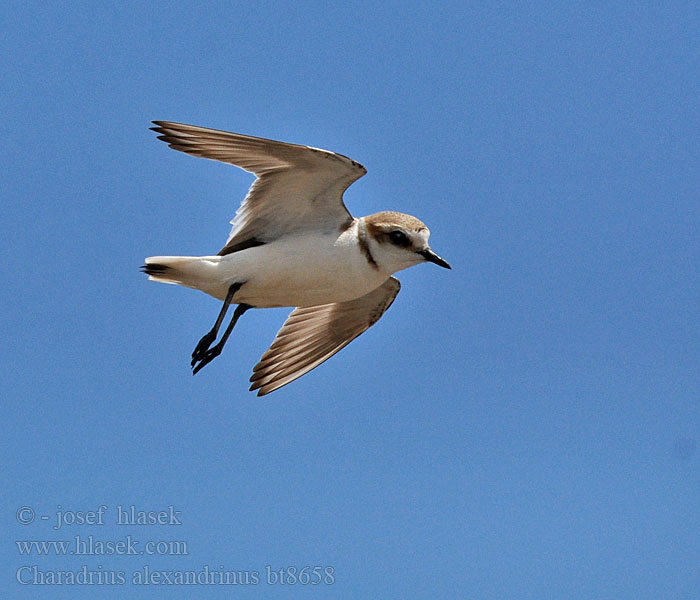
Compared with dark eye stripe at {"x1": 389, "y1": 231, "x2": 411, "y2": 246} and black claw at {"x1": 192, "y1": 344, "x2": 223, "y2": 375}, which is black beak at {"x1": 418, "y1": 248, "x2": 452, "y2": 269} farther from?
black claw at {"x1": 192, "y1": 344, "x2": 223, "y2": 375}

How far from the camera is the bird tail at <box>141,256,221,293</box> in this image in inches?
431

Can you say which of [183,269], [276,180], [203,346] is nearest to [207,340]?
[203,346]

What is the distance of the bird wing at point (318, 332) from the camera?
12.9 m

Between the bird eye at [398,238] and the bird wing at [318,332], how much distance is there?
1.96 metres

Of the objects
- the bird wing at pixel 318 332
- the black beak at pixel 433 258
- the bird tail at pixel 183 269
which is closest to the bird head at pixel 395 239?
the black beak at pixel 433 258

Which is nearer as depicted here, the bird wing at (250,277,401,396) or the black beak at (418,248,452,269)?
the black beak at (418,248,452,269)

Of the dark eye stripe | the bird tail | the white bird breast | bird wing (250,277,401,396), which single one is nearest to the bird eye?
the dark eye stripe

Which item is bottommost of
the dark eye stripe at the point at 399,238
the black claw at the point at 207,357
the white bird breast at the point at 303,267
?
the black claw at the point at 207,357

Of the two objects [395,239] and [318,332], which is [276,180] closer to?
[395,239]

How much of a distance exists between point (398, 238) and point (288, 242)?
3.70 ft

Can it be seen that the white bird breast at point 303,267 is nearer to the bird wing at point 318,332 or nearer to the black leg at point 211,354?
the black leg at point 211,354

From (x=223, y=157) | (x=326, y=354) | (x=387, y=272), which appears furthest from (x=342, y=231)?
(x=326, y=354)

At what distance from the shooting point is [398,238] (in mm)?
11047

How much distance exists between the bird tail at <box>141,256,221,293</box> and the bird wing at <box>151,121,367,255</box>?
511mm
